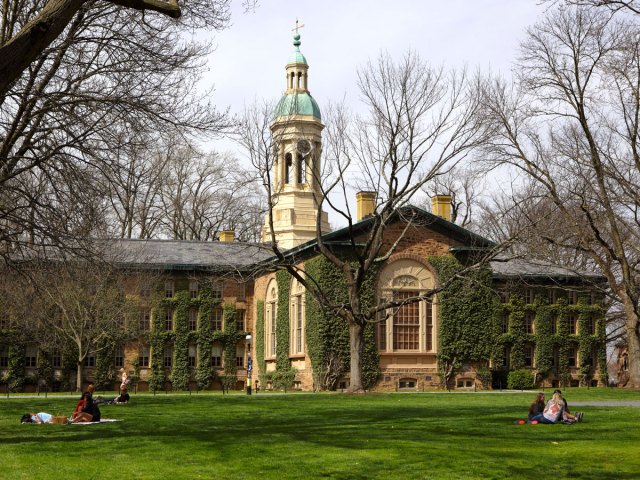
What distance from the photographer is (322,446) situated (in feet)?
58.4

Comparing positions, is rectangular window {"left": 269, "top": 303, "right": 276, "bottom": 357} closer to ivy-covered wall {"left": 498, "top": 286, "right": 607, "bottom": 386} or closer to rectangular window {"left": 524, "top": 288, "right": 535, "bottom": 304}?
ivy-covered wall {"left": 498, "top": 286, "right": 607, "bottom": 386}

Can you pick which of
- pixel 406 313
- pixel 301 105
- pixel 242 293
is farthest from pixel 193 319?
pixel 406 313

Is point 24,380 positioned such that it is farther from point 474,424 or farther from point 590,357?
point 474,424

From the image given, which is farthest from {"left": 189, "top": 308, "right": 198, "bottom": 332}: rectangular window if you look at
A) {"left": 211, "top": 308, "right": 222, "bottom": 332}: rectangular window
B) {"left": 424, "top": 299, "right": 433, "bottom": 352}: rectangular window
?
{"left": 424, "top": 299, "right": 433, "bottom": 352}: rectangular window

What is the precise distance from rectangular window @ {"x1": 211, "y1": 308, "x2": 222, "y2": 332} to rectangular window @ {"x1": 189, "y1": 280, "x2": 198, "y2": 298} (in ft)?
4.63

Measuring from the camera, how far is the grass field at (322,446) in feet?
48.7

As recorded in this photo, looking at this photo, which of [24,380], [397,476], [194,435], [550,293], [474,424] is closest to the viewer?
[397,476]

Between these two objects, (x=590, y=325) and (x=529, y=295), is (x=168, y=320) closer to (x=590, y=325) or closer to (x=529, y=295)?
(x=529, y=295)

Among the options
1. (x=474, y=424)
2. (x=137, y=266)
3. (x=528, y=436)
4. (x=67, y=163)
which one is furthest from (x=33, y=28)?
(x=137, y=266)

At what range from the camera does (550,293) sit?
58969 mm

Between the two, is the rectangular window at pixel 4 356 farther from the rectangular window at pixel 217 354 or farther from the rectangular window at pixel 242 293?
the rectangular window at pixel 242 293

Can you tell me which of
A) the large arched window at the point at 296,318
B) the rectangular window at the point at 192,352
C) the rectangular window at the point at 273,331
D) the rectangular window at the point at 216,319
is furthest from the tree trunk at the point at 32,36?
the rectangular window at the point at 216,319

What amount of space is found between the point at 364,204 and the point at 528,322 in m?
13.2

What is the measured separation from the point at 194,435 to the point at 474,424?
256 inches
